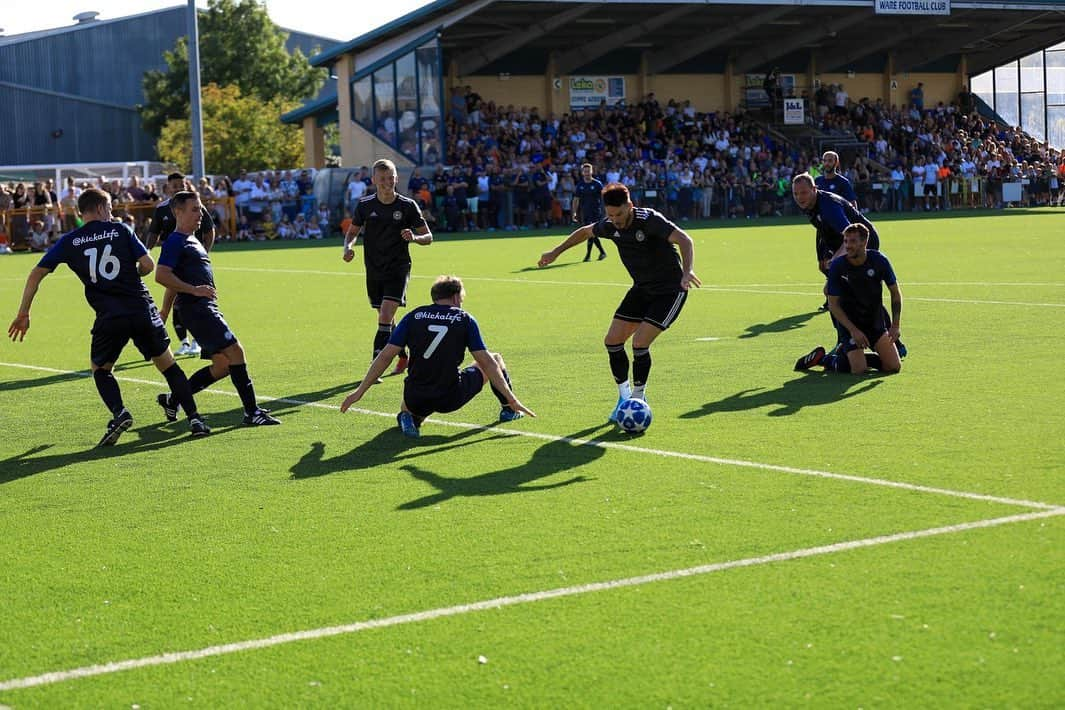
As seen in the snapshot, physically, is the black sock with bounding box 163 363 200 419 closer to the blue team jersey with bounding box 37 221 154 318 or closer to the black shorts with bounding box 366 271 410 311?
the blue team jersey with bounding box 37 221 154 318

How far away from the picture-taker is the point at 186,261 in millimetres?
11000

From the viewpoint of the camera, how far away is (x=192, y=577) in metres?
6.71

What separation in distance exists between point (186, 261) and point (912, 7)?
153ft

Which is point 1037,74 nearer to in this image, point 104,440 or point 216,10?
point 216,10

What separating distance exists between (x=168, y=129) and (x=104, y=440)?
68179 mm

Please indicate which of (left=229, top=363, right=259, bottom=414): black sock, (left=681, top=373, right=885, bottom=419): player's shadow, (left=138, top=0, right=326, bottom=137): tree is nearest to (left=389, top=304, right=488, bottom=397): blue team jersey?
(left=229, top=363, right=259, bottom=414): black sock

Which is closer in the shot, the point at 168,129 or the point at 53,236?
the point at 53,236

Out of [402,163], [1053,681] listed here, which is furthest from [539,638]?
[402,163]

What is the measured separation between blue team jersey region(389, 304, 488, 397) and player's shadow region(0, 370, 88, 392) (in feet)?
16.3

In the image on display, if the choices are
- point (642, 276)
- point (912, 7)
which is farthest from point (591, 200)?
point (912, 7)

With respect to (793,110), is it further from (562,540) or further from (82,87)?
(562,540)

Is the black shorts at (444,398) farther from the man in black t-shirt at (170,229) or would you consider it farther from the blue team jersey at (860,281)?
the man in black t-shirt at (170,229)

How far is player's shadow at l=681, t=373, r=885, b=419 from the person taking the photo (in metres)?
11.0

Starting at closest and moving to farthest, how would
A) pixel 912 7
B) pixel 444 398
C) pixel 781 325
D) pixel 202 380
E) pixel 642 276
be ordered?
pixel 444 398 < pixel 642 276 < pixel 202 380 < pixel 781 325 < pixel 912 7
